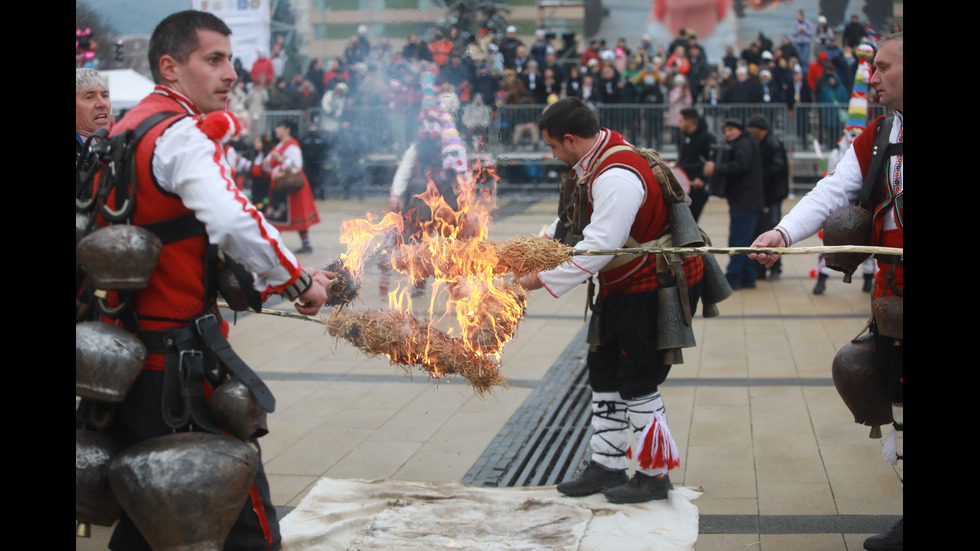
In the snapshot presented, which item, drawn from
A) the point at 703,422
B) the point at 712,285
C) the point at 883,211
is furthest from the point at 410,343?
the point at 703,422

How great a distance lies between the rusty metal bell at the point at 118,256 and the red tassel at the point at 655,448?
2547mm

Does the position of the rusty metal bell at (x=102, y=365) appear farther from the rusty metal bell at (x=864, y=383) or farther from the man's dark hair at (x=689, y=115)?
the man's dark hair at (x=689, y=115)

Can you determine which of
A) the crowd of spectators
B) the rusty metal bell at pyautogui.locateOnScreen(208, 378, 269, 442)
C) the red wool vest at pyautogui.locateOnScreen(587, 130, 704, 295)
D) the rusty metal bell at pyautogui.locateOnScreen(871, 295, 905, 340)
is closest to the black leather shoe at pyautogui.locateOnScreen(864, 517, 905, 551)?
the rusty metal bell at pyautogui.locateOnScreen(871, 295, 905, 340)

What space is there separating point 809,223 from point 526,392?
3030 mm

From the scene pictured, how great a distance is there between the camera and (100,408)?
296 cm

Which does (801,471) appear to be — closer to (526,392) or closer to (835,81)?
(526,392)

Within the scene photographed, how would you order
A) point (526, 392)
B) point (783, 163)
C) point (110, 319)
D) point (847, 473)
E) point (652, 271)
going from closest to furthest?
point (110, 319) < point (652, 271) < point (847, 473) < point (526, 392) < point (783, 163)

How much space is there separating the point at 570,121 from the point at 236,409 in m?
2.22

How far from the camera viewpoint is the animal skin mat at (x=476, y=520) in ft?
13.2

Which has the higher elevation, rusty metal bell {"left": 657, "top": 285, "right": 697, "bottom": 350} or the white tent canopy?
the white tent canopy

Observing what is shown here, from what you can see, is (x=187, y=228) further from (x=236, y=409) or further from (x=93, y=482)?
(x=93, y=482)

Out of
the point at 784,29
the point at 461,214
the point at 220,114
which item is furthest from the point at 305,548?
the point at 784,29

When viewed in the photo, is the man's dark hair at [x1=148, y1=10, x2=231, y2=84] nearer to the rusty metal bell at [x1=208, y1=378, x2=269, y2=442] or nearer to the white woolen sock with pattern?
the rusty metal bell at [x1=208, y1=378, x2=269, y2=442]

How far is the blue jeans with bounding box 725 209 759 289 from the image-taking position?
34.4 ft
